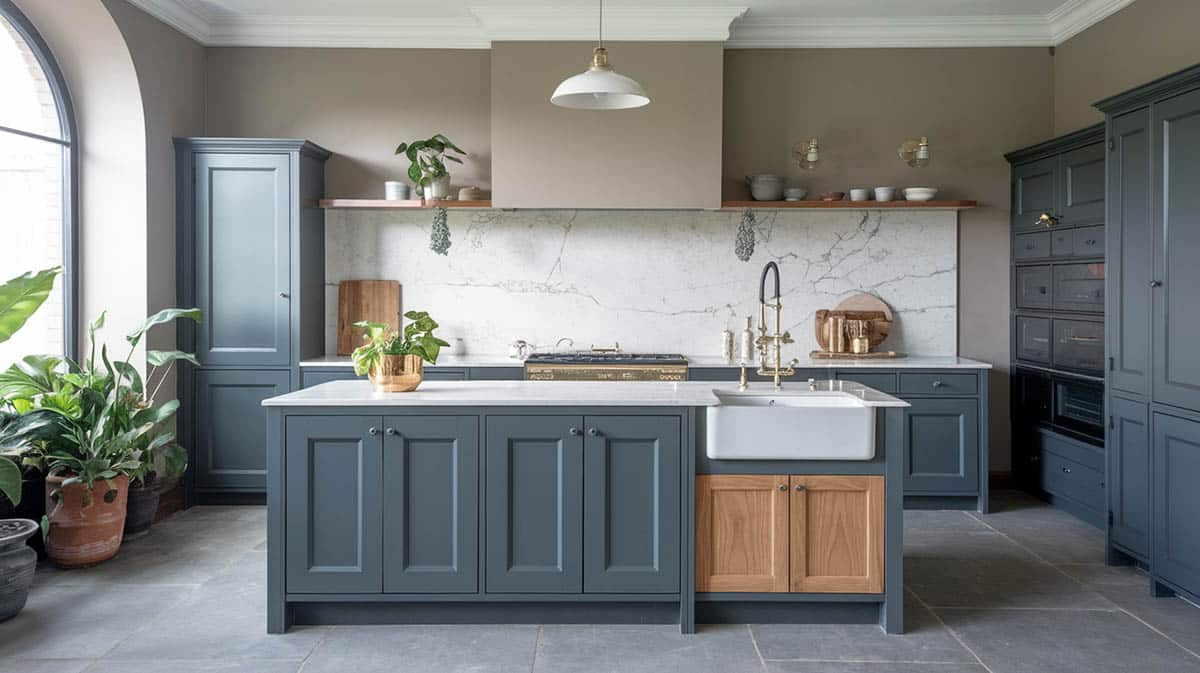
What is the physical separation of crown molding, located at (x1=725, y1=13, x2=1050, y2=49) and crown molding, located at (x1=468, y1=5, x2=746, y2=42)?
1.15 feet

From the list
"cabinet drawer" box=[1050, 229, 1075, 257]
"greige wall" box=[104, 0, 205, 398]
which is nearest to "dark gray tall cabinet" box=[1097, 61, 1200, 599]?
"cabinet drawer" box=[1050, 229, 1075, 257]

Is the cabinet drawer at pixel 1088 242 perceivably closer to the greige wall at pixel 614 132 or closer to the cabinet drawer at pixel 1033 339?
the cabinet drawer at pixel 1033 339

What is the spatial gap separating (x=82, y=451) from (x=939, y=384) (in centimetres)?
448

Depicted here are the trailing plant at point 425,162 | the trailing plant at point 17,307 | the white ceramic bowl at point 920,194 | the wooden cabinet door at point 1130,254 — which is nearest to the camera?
the trailing plant at point 17,307

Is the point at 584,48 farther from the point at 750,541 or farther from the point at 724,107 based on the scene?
the point at 750,541

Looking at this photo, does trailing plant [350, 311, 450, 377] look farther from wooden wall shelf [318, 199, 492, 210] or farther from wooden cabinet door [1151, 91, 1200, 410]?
wooden cabinet door [1151, 91, 1200, 410]

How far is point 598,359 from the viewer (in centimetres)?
548

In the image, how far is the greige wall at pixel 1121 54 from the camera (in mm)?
4617

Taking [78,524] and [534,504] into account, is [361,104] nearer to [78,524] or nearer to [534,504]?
[78,524]

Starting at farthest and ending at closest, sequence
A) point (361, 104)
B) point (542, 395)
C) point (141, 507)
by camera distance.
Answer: point (361, 104) < point (141, 507) < point (542, 395)

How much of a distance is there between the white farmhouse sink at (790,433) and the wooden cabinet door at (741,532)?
0.33 feet

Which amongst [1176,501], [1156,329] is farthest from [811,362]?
[1176,501]

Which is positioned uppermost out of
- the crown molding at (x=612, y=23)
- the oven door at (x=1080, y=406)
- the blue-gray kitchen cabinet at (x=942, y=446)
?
the crown molding at (x=612, y=23)

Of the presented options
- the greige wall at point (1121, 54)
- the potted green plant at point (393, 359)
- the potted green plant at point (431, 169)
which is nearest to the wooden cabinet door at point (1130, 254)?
the greige wall at point (1121, 54)
